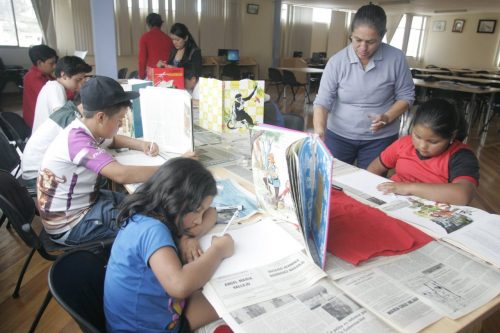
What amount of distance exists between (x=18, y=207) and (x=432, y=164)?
5.97 ft

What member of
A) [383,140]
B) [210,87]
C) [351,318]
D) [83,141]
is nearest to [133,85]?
[210,87]

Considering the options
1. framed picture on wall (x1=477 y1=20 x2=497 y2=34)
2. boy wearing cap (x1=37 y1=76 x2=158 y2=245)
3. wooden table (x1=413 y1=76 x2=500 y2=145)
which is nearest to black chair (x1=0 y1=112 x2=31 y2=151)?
boy wearing cap (x1=37 y1=76 x2=158 y2=245)

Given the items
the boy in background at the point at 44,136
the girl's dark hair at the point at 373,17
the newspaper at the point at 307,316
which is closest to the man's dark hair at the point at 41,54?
the boy in background at the point at 44,136

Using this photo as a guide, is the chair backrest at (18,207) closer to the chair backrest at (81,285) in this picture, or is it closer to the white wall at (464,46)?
the chair backrest at (81,285)

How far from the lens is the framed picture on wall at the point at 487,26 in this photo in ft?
38.0

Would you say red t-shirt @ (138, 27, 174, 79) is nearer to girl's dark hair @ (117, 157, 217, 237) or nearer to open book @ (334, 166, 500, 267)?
open book @ (334, 166, 500, 267)

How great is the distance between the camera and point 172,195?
3.20 feet

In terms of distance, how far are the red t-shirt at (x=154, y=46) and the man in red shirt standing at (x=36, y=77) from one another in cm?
91

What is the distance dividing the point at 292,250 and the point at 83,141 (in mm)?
989

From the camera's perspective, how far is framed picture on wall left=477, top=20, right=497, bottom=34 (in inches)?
456

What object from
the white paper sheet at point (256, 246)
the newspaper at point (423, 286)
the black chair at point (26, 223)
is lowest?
the black chair at point (26, 223)

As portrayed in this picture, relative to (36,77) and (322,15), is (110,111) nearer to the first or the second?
(36,77)

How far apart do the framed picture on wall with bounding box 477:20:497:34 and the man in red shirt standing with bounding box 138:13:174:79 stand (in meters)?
12.1

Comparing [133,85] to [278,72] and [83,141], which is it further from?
[278,72]
